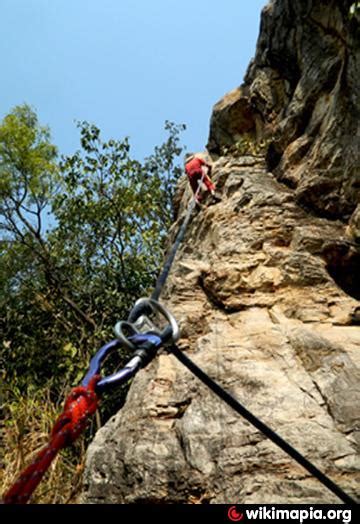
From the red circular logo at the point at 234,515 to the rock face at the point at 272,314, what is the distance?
14 cm

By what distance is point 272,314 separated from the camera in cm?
560

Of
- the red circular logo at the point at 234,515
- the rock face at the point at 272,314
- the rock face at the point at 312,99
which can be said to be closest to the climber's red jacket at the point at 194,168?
the rock face at the point at 272,314

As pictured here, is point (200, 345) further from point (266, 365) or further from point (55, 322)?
point (55, 322)

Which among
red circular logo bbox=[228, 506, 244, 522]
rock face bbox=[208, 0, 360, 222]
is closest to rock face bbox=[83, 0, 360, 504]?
rock face bbox=[208, 0, 360, 222]

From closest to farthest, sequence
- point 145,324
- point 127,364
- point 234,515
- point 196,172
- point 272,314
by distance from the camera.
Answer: point 127,364, point 145,324, point 234,515, point 272,314, point 196,172

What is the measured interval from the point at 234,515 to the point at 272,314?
293 cm

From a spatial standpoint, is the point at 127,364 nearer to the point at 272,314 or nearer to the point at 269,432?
Result: the point at 269,432

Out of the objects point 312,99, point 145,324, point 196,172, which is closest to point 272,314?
point 145,324

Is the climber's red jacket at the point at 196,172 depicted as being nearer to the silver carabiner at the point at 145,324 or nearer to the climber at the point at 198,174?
the climber at the point at 198,174

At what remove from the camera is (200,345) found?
538 centimetres

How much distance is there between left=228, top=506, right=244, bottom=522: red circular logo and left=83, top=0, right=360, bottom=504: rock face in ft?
0.46

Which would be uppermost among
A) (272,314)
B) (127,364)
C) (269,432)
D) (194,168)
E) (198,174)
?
(194,168)

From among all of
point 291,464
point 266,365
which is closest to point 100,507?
point 291,464

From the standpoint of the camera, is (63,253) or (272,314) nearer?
(272,314)
